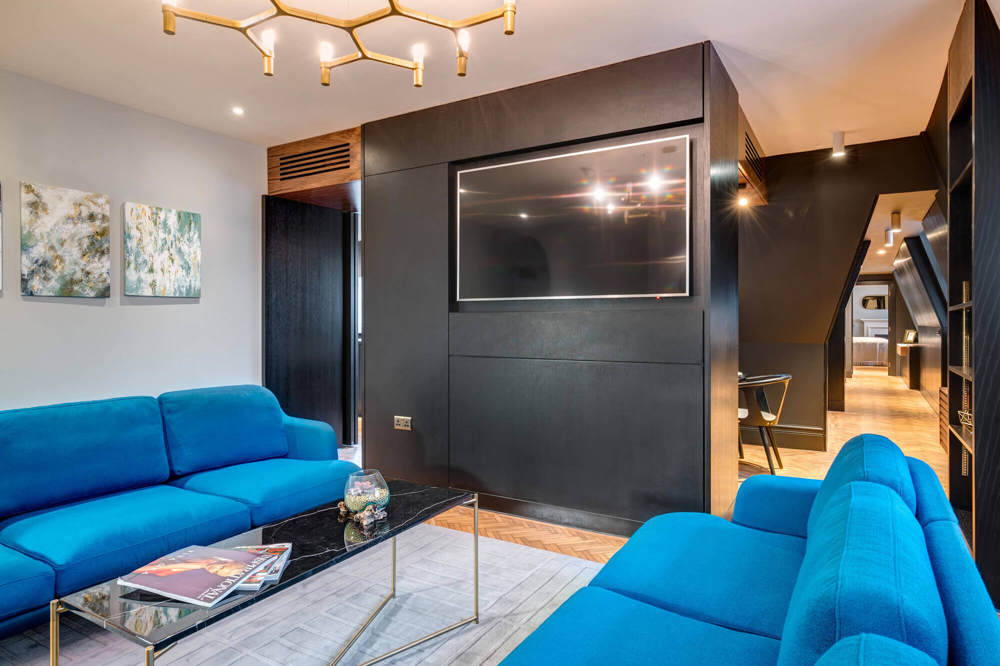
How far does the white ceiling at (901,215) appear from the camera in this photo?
5148 mm

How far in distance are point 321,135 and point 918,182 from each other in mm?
5026

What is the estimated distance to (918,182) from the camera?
4.89m

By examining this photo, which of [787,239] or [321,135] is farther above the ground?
[321,135]

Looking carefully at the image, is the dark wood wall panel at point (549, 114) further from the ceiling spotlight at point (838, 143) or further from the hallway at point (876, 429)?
the hallway at point (876, 429)

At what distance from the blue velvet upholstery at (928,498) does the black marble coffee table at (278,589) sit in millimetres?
1537

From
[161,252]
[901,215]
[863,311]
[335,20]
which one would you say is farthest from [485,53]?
[863,311]

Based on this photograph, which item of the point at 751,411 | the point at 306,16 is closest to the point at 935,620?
the point at 306,16

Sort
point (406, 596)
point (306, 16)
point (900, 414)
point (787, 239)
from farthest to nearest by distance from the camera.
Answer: point (900, 414) < point (787, 239) < point (406, 596) < point (306, 16)

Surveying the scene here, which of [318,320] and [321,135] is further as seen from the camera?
[318,320]

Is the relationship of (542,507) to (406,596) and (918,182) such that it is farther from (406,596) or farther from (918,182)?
(918,182)

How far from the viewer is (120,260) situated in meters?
4.14

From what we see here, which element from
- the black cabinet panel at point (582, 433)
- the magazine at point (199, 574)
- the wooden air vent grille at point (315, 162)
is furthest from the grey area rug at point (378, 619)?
the wooden air vent grille at point (315, 162)

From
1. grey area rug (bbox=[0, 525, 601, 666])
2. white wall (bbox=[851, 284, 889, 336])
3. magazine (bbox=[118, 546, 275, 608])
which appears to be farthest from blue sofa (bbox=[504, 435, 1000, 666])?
white wall (bbox=[851, 284, 889, 336])

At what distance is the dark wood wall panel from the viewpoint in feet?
10.8
